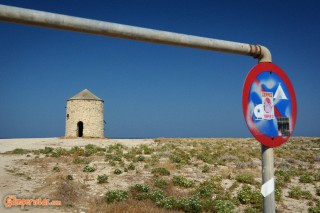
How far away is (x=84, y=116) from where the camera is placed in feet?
116

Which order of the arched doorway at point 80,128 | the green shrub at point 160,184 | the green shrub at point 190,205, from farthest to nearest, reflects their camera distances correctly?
the arched doorway at point 80,128 → the green shrub at point 160,184 → the green shrub at point 190,205

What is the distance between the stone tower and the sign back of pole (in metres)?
33.8

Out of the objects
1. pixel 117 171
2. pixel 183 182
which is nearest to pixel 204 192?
pixel 183 182

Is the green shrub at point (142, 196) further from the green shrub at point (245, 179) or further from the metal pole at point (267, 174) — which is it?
the metal pole at point (267, 174)

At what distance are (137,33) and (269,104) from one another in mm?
1552

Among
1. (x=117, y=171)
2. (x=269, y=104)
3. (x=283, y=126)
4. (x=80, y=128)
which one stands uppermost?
(x=269, y=104)

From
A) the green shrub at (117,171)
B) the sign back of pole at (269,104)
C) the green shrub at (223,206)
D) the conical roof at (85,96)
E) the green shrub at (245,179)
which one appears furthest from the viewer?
the conical roof at (85,96)

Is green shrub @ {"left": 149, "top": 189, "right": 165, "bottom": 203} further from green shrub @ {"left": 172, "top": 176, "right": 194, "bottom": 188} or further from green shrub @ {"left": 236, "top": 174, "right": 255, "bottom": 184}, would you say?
green shrub @ {"left": 236, "top": 174, "right": 255, "bottom": 184}

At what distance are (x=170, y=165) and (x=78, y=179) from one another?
5667mm

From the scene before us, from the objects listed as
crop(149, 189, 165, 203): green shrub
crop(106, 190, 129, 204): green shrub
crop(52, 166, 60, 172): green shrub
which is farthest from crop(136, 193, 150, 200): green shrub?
crop(52, 166, 60, 172): green shrub

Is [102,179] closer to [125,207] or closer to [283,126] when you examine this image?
[125,207]

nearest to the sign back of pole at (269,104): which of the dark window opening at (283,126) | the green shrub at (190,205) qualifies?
the dark window opening at (283,126)

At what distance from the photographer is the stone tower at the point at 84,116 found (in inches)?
1385

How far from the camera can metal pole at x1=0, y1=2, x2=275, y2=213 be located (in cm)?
226
